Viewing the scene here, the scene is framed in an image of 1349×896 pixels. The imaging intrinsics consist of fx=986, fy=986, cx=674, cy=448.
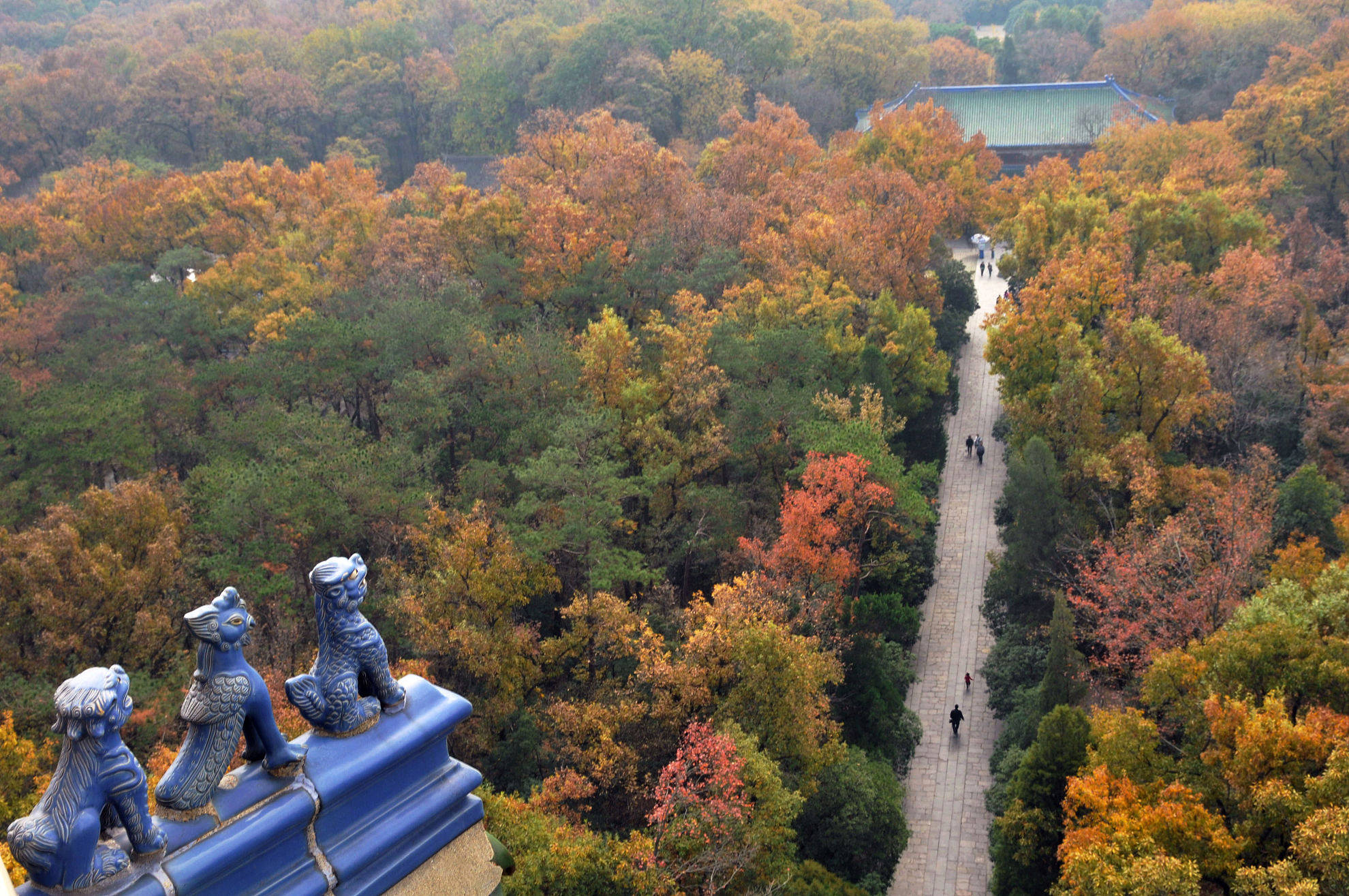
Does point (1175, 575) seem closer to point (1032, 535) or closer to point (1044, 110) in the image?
point (1032, 535)

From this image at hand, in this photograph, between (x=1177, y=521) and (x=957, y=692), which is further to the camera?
(x=957, y=692)

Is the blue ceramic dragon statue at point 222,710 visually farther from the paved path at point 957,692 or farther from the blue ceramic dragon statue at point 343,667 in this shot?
the paved path at point 957,692

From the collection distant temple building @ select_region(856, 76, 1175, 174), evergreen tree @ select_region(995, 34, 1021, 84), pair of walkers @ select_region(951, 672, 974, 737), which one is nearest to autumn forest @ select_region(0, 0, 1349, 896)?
pair of walkers @ select_region(951, 672, 974, 737)

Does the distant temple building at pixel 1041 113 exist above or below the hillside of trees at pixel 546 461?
above

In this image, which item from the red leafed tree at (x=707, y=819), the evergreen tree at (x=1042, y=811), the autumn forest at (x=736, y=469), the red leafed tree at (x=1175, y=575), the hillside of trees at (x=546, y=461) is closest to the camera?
the red leafed tree at (x=707, y=819)

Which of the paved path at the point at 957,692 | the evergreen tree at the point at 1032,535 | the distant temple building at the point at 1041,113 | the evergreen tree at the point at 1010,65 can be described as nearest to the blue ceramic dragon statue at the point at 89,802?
the paved path at the point at 957,692

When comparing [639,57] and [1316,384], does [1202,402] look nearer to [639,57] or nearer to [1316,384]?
[1316,384]

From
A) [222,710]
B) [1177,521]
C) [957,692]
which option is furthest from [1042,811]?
[222,710]
